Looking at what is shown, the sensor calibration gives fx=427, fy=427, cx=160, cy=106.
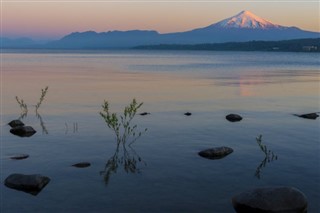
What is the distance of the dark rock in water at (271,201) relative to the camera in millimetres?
15102

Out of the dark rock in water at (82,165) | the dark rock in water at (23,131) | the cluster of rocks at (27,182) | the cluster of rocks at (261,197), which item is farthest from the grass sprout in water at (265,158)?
the dark rock in water at (23,131)

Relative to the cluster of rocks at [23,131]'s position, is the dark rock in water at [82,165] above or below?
below

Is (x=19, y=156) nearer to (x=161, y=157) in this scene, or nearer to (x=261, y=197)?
(x=161, y=157)

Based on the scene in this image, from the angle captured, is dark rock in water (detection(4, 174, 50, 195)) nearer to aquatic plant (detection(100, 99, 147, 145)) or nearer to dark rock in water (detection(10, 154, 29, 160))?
dark rock in water (detection(10, 154, 29, 160))

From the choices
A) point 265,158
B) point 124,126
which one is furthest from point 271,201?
point 124,126

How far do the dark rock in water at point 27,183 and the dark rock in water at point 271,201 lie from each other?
7.95 meters

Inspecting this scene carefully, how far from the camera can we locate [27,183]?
57.4 feet

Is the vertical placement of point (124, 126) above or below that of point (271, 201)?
above

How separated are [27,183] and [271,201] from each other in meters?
9.67

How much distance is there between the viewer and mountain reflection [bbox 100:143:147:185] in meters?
20.4

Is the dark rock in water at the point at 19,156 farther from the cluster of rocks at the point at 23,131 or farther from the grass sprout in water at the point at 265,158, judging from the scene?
the grass sprout in water at the point at 265,158

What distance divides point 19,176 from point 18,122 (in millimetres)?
13759

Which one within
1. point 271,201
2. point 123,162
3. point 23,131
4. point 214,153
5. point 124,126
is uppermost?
point 124,126

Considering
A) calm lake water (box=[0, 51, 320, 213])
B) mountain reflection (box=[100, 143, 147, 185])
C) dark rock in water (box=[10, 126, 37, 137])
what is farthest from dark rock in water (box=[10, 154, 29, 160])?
dark rock in water (box=[10, 126, 37, 137])
